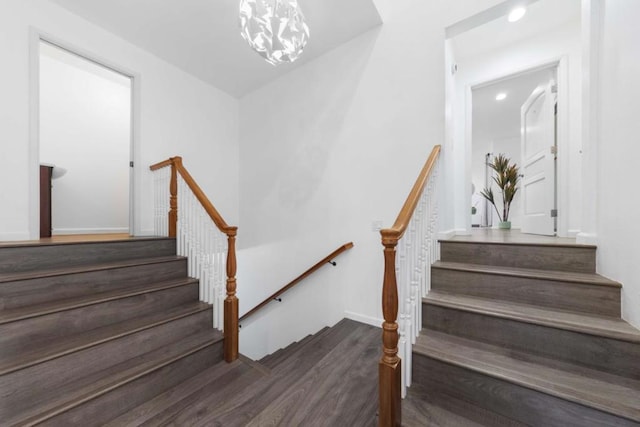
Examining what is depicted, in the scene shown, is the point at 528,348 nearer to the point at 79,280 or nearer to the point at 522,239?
the point at 522,239

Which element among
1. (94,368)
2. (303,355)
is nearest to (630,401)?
(303,355)

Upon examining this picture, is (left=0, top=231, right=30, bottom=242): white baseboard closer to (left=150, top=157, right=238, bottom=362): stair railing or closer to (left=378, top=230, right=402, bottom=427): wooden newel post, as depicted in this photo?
(left=150, top=157, right=238, bottom=362): stair railing

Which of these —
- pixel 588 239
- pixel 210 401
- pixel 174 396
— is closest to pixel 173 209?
pixel 174 396

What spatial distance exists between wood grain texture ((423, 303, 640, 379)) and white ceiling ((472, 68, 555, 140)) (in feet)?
9.54

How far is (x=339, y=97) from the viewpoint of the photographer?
2889 millimetres

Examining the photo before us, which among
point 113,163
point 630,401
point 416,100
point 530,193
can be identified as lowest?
point 630,401

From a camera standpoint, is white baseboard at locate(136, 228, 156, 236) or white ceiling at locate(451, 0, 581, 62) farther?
white baseboard at locate(136, 228, 156, 236)

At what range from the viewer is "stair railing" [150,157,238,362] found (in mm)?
2119

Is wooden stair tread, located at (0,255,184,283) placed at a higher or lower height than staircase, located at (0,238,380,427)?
higher

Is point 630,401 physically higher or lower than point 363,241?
lower

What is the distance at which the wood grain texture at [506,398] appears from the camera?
3.37 feet

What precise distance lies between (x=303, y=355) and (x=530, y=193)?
341 cm

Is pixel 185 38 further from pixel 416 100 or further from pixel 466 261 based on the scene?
pixel 466 261

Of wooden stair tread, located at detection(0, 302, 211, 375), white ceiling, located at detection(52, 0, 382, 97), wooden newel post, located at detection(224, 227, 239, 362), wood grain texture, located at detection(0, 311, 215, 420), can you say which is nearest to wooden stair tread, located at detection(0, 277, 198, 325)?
wooden stair tread, located at detection(0, 302, 211, 375)
